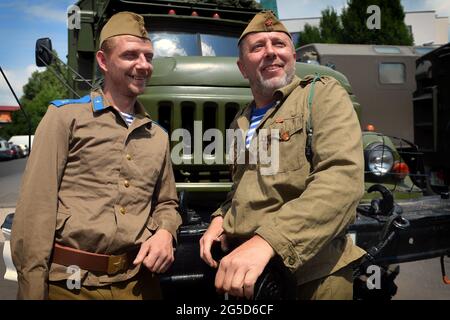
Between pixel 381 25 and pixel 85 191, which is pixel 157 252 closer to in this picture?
pixel 85 191

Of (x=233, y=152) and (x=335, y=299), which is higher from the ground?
(x=233, y=152)

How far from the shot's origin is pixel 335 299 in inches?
68.2

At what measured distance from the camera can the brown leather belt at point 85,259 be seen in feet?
6.05


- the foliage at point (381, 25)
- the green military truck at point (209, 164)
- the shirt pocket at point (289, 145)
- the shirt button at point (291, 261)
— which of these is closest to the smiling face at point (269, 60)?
the shirt pocket at point (289, 145)

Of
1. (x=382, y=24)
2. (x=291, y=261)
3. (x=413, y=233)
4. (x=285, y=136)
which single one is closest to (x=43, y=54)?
(x=285, y=136)

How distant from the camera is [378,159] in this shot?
3600mm

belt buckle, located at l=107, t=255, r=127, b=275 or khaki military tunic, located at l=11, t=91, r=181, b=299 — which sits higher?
khaki military tunic, located at l=11, t=91, r=181, b=299

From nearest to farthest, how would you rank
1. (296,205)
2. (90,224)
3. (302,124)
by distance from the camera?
(296,205)
(302,124)
(90,224)

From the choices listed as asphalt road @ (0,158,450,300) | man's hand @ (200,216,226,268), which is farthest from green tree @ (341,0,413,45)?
man's hand @ (200,216,226,268)

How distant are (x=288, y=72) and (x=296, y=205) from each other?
580 millimetres

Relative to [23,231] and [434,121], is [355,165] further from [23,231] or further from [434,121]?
[434,121]

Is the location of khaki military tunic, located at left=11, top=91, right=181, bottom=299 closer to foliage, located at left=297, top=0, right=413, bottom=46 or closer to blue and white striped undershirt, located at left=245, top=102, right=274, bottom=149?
blue and white striped undershirt, located at left=245, top=102, right=274, bottom=149

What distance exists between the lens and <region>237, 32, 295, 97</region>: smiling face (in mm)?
→ 1846

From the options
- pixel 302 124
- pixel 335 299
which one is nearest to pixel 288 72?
pixel 302 124
